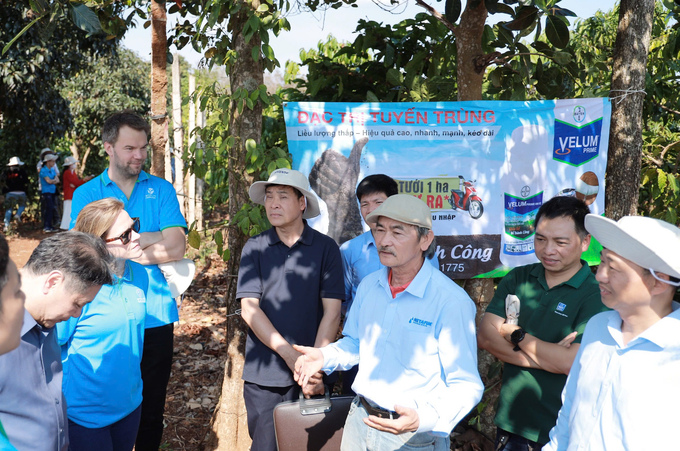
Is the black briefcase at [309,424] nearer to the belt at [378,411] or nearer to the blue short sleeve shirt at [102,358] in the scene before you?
the belt at [378,411]

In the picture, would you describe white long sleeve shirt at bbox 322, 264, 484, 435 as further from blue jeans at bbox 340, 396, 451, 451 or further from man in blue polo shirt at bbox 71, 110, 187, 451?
man in blue polo shirt at bbox 71, 110, 187, 451

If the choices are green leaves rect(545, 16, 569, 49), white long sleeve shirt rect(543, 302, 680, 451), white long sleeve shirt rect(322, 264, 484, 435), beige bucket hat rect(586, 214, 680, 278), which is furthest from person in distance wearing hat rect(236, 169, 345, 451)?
green leaves rect(545, 16, 569, 49)

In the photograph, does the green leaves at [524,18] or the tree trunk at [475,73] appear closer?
the green leaves at [524,18]

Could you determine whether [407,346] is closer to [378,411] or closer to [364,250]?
[378,411]

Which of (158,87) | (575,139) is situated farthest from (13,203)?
(575,139)

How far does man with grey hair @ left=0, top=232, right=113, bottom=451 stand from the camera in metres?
1.83

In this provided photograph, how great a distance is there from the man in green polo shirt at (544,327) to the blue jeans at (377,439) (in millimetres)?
456

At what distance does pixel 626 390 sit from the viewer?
1751mm

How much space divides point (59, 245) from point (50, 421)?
2.05 ft

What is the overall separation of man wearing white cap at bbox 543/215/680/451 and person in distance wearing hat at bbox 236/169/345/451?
1.49 meters

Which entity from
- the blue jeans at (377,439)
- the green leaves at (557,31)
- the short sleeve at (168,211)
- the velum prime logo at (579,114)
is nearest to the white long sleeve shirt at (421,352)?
the blue jeans at (377,439)

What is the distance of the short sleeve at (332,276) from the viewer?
3.09m

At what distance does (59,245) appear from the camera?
79.7 inches

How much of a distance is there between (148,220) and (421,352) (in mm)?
1873
